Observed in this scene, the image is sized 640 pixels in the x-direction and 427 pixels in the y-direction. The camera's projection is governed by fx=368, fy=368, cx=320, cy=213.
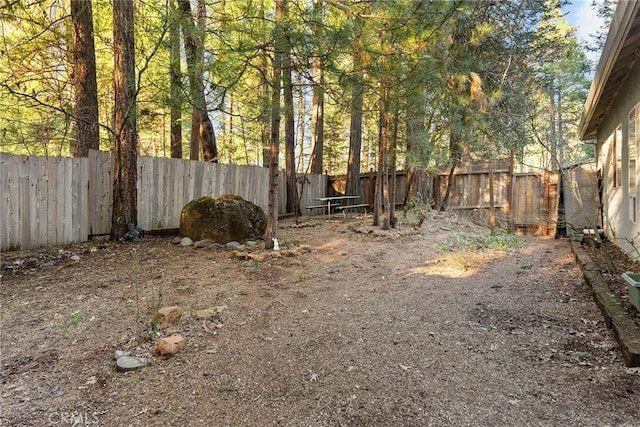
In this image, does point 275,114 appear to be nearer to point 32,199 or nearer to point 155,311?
point 155,311

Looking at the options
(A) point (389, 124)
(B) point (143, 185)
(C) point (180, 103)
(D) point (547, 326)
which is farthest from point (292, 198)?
(D) point (547, 326)

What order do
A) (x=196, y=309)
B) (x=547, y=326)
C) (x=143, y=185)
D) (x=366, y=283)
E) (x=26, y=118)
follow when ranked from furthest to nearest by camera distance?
1. (x=26, y=118)
2. (x=143, y=185)
3. (x=366, y=283)
4. (x=196, y=309)
5. (x=547, y=326)

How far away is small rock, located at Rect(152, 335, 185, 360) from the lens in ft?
8.28

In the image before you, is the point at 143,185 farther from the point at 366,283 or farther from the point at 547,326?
the point at 547,326

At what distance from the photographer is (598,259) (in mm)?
5117

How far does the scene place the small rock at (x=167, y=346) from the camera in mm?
2523

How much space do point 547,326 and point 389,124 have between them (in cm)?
570

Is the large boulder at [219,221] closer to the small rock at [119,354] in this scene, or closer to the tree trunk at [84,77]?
the tree trunk at [84,77]

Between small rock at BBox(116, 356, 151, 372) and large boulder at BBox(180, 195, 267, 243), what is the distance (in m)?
3.54

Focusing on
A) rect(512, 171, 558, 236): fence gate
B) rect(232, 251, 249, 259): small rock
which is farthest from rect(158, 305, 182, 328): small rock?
rect(512, 171, 558, 236): fence gate

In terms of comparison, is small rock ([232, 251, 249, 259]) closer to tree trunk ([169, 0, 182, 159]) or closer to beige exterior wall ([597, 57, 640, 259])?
tree trunk ([169, 0, 182, 159])

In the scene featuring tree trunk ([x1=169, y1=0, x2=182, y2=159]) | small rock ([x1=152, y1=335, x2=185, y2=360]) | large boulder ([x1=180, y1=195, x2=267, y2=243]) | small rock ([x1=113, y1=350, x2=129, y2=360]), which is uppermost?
tree trunk ([x1=169, y1=0, x2=182, y2=159])

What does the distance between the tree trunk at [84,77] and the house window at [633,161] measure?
7.68m

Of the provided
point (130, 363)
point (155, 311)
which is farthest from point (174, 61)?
point (130, 363)
